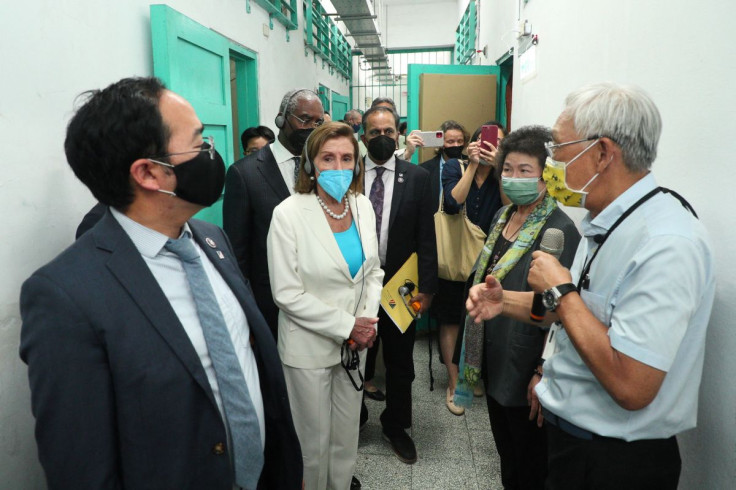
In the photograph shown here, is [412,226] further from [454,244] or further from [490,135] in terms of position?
[490,135]

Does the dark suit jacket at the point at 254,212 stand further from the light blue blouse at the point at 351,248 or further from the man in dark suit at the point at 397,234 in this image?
the man in dark suit at the point at 397,234

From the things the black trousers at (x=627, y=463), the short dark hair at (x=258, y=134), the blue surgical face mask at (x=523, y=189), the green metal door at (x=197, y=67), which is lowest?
the black trousers at (x=627, y=463)

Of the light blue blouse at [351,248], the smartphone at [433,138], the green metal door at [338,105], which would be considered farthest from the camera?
the green metal door at [338,105]

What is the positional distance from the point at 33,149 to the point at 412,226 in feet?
5.41

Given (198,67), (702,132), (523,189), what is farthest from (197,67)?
(702,132)

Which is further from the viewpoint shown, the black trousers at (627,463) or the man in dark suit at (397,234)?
the man in dark suit at (397,234)

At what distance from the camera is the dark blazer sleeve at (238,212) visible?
2047 mm

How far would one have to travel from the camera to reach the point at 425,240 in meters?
2.41

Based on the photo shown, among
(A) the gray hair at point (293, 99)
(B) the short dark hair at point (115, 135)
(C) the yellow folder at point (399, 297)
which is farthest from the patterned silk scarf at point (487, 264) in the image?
(B) the short dark hair at point (115, 135)

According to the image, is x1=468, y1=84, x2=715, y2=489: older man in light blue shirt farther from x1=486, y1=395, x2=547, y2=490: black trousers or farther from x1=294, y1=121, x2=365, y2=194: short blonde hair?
x1=294, y1=121, x2=365, y2=194: short blonde hair

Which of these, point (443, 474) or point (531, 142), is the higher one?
point (531, 142)

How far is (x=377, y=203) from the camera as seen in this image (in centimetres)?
238

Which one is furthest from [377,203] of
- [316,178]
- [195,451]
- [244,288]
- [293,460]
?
[195,451]

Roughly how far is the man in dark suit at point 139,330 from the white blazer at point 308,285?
53 centimetres
